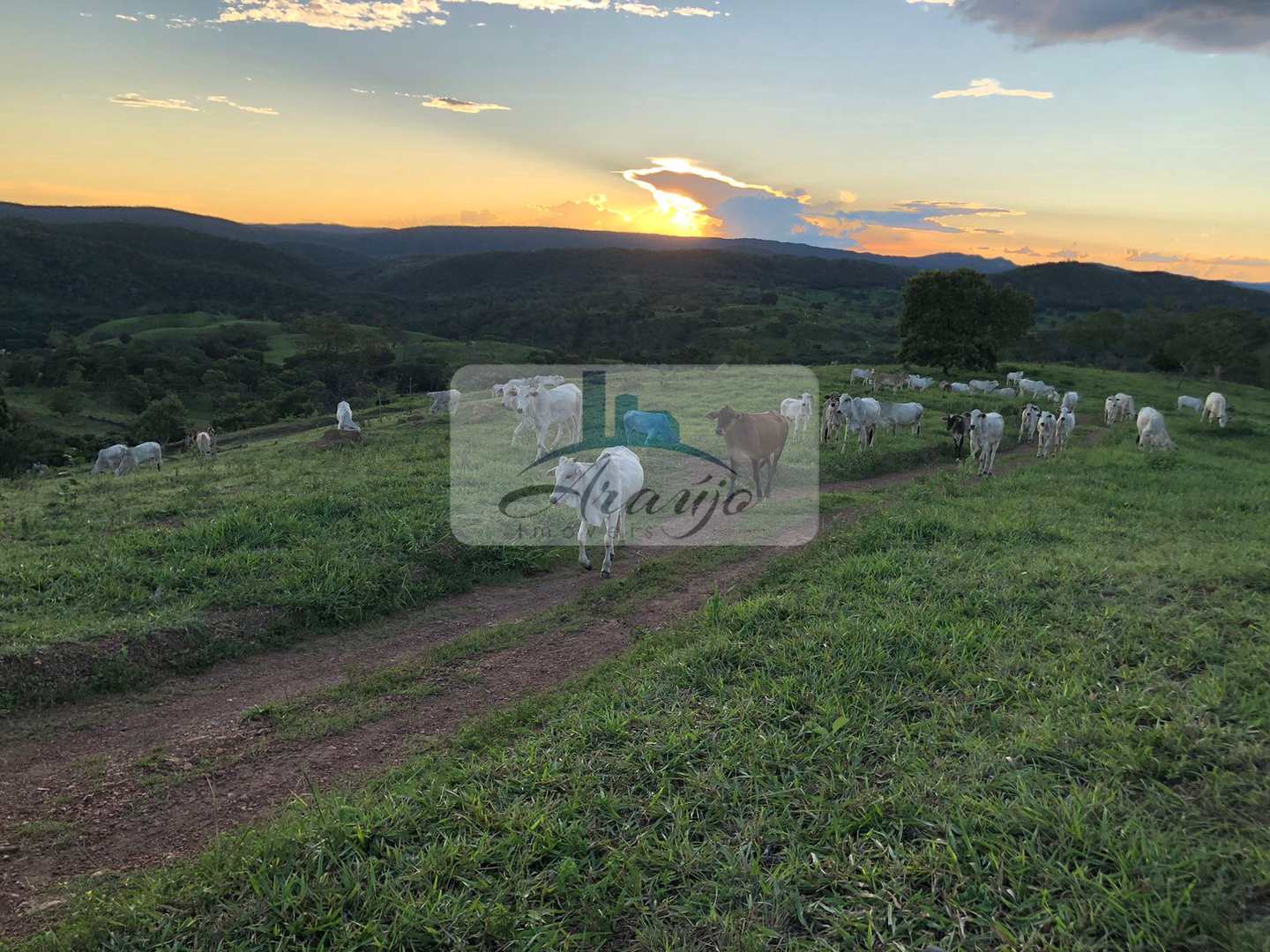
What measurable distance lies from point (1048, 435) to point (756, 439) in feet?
34.5

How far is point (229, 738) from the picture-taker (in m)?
6.15

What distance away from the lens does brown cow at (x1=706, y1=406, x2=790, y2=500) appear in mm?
14602

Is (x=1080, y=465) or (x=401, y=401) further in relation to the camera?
(x=401, y=401)

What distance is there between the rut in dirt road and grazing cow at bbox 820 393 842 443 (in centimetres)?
1188

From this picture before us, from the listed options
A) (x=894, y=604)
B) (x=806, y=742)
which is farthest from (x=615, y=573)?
(x=806, y=742)

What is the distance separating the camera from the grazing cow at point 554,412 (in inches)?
695

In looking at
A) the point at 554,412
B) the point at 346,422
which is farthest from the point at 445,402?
the point at 554,412

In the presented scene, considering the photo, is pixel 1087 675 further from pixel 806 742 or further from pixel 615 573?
pixel 615 573

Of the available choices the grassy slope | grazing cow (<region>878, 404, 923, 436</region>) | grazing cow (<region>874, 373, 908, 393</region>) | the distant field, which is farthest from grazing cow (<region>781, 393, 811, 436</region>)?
the grassy slope

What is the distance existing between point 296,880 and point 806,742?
3291 mm

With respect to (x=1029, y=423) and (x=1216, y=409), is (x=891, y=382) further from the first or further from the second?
(x=1216, y=409)

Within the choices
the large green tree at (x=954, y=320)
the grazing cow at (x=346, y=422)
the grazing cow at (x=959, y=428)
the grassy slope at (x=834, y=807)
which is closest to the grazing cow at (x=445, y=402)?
the grazing cow at (x=346, y=422)

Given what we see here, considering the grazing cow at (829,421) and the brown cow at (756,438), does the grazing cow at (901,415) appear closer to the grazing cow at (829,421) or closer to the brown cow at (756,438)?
the grazing cow at (829,421)

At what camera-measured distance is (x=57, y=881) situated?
14.5ft
